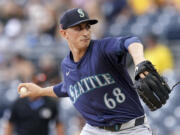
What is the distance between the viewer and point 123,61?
15.5ft

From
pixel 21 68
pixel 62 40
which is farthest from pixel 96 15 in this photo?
pixel 21 68

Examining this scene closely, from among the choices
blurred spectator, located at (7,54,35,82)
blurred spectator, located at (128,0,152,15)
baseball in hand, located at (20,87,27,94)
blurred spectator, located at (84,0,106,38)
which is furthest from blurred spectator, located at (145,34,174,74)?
baseball in hand, located at (20,87,27,94)

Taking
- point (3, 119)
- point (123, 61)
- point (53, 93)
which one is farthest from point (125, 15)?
Result: point (123, 61)

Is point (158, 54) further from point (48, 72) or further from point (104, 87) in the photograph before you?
point (104, 87)

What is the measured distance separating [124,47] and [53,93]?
56.8 inches

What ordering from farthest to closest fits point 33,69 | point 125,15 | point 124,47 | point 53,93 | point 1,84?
point 125,15, point 1,84, point 33,69, point 53,93, point 124,47

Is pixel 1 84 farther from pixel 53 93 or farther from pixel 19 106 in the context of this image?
pixel 53 93

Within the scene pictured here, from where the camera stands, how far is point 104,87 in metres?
4.80

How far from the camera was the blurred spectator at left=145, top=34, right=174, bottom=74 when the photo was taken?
8.83 m

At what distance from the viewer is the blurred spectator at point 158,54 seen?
883 cm

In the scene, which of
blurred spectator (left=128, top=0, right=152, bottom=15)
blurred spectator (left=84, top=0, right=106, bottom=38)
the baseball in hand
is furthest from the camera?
blurred spectator (left=128, top=0, right=152, bottom=15)

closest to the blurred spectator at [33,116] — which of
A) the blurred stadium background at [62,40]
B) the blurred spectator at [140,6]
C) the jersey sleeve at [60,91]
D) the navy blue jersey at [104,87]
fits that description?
the blurred stadium background at [62,40]

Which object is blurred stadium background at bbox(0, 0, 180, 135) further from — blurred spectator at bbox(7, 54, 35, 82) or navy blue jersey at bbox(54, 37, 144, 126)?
navy blue jersey at bbox(54, 37, 144, 126)

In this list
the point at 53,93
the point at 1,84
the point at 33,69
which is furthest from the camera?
the point at 1,84
